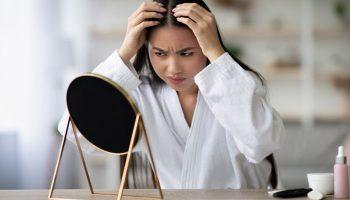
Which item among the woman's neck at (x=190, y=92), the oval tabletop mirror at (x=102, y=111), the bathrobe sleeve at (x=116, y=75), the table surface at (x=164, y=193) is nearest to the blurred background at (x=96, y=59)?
the woman's neck at (x=190, y=92)

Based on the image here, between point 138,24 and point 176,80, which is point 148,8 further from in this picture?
point 176,80

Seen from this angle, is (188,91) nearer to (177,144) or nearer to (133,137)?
(177,144)

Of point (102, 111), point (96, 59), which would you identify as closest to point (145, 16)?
point (102, 111)

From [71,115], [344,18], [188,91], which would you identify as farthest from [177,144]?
[344,18]

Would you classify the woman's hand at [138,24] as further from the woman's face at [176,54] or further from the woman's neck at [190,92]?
the woman's neck at [190,92]

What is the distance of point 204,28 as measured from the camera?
143 centimetres

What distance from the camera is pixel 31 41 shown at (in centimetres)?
450

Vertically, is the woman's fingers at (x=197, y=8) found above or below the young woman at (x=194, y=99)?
above

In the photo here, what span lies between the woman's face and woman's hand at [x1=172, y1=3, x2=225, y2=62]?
50mm

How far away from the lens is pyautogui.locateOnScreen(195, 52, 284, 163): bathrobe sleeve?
1.36 m

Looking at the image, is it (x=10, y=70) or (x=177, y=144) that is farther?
(x=10, y=70)

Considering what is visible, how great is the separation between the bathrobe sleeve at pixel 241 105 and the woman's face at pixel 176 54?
0.40 ft

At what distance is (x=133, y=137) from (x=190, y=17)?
440 mm

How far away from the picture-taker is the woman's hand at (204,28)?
4.66 feet
